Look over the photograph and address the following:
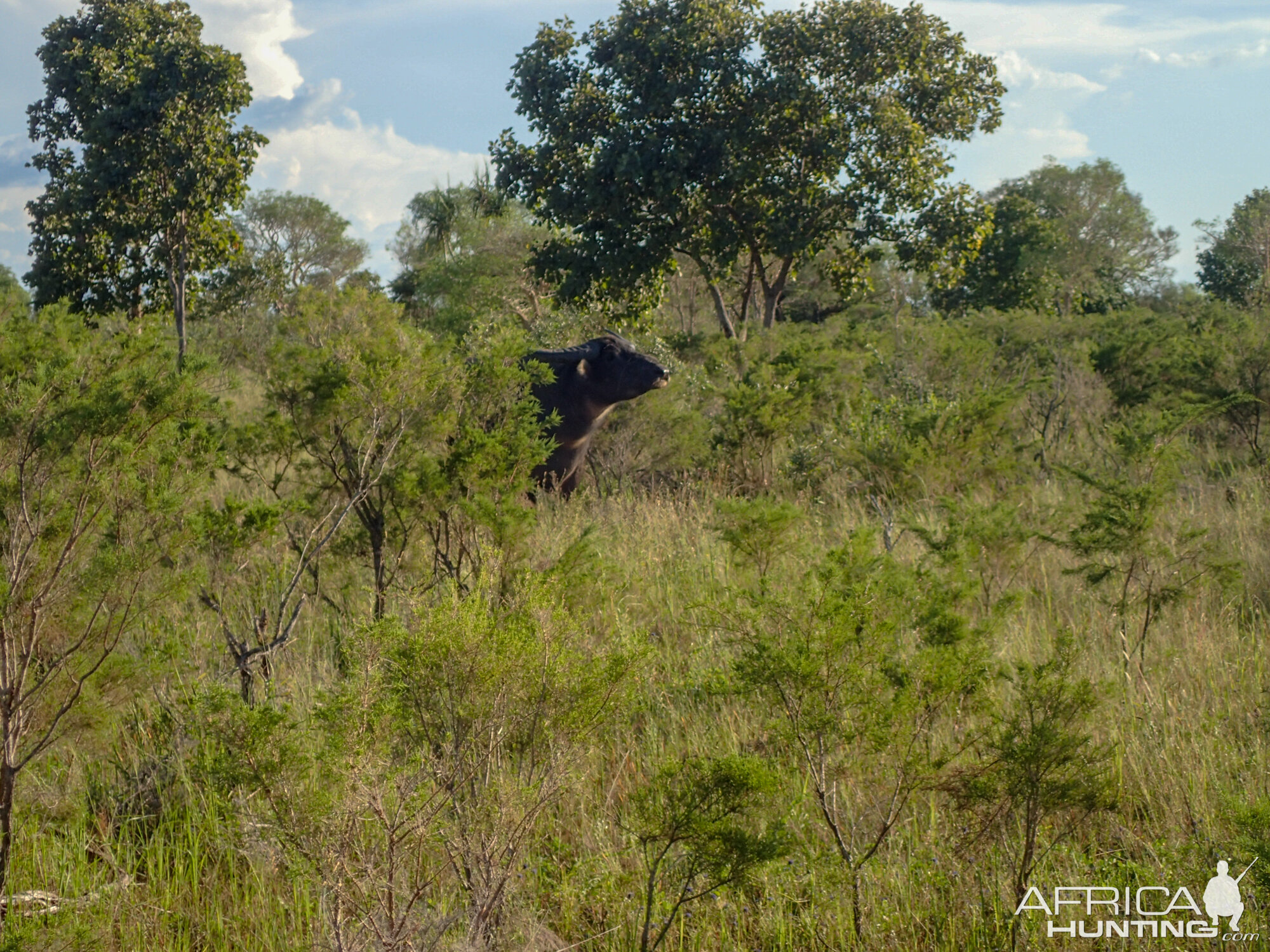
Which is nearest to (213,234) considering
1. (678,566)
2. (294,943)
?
(678,566)

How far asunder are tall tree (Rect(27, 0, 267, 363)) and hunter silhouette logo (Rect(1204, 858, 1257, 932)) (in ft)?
43.1

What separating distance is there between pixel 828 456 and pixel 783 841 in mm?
6700

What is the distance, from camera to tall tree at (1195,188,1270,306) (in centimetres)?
3106

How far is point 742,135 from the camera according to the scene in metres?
13.3

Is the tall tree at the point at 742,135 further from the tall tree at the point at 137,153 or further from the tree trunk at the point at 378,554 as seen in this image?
the tree trunk at the point at 378,554

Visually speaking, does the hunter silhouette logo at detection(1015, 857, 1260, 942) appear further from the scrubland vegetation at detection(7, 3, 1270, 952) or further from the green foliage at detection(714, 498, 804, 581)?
the green foliage at detection(714, 498, 804, 581)

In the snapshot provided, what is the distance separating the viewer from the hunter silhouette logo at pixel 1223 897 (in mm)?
2658

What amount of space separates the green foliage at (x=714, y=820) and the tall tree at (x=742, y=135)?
11599 millimetres

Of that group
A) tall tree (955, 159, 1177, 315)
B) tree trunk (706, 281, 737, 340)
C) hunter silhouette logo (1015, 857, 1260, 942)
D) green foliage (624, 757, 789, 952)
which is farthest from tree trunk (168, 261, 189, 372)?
tall tree (955, 159, 1177, 315)

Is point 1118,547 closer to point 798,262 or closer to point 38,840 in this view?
point 38,840

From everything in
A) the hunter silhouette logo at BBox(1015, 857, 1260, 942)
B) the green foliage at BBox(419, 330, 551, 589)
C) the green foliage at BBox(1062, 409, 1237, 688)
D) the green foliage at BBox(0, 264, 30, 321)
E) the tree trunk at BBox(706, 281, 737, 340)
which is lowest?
the hunter silhouette logo at BBox(1015, 857, 1260, 942)

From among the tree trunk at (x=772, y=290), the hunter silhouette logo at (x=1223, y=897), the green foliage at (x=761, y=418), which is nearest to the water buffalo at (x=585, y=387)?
the green foliage at (x=761, y=418)

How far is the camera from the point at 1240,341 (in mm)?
9727

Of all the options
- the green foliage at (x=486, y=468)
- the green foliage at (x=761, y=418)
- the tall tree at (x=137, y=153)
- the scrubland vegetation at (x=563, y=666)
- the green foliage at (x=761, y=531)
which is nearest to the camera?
the scrubland vegetation at (x=563, y=666)
